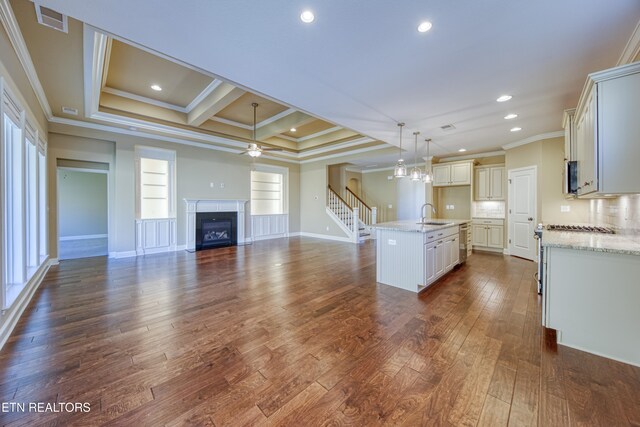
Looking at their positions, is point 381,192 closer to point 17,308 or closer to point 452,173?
point 452,173

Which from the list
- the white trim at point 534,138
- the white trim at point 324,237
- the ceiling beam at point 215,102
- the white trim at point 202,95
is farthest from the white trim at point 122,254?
the white trim at point 534,138

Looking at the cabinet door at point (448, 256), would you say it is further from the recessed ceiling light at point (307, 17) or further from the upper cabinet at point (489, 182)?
the recessed ceiling light at point (307, 17)

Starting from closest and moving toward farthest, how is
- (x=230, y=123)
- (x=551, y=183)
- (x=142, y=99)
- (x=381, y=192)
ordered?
(x=551, y=183)
(x=142, y=99)
(x=230, y=123)
(x=381, y=192)

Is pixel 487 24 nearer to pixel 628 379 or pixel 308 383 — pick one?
pixel 628 379

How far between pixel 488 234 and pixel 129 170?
8.99m

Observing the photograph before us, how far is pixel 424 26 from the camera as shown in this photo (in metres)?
2.04

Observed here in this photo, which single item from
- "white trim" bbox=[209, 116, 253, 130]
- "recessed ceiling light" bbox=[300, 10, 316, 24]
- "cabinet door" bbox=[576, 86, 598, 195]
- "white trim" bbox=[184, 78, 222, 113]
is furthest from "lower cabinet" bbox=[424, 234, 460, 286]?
"white trim" bbox=[209, 116, 253, 130]

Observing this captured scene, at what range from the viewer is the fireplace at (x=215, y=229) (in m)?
6.85

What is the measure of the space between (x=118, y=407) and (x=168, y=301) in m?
1.81

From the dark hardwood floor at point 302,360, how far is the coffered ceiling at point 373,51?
2718 millimetres

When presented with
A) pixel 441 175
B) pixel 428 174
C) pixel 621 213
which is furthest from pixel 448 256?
pixel 441 175

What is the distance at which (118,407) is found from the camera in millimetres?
1526

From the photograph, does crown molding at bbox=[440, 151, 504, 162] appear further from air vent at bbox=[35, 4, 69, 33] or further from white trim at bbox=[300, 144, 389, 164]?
air vent at bbox=[35, 4, 69, 33]

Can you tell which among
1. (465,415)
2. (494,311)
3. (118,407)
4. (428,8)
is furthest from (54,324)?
(494,311)
